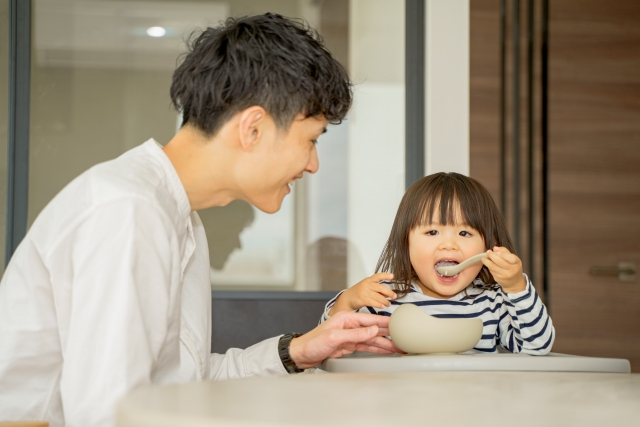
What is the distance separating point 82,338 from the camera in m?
0.84

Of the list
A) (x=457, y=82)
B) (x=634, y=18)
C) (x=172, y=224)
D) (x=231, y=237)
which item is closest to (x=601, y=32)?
(x=634, y=18)

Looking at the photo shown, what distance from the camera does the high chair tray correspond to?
0.89m

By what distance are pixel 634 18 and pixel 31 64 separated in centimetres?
240

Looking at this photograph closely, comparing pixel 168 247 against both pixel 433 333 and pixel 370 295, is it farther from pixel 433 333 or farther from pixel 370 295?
pixel 370 295

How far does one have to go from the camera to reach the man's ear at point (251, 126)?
3.59 feet

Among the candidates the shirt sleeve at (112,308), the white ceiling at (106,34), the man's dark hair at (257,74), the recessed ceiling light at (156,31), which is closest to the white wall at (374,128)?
the white ceiling at (106,34)

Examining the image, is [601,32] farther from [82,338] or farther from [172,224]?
[82,338]

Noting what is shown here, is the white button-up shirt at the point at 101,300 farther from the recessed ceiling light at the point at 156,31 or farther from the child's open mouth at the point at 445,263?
the recessed ceiling light at the point at 156,31

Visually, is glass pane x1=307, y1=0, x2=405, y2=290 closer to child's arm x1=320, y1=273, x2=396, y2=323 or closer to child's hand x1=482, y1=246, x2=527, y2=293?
child's arm x1=320, y1=273, x2=396, y2=323

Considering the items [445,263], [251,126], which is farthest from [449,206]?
[251,126]

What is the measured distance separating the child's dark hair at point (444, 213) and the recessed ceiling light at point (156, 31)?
53.8 inches

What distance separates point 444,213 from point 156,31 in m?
1.50

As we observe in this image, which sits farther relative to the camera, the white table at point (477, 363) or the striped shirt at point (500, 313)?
the striped shirt at point (500, 313)

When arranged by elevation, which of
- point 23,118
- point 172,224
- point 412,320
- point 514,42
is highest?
point 514,42
